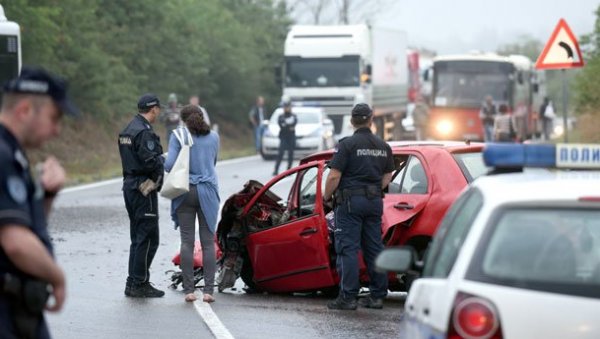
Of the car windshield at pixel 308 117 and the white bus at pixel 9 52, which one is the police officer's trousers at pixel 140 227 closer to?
the white bus at pixel 9 52

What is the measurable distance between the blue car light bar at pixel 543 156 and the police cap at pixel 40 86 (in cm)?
198

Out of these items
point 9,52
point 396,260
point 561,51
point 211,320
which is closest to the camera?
point 396,260

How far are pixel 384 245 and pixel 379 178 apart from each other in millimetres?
555

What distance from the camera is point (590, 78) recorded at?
30.9 meters

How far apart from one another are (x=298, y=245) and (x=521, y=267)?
6286 mm

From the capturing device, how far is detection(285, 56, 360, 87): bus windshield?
43219mm

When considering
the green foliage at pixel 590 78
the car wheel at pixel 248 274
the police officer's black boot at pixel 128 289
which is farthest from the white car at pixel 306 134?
the police officer's black boot at pixel 128 289

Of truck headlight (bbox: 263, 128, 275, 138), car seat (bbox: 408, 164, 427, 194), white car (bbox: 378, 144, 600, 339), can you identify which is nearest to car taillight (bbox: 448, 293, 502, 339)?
white car (bbox: 378, 144, 600, 339)

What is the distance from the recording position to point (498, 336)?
5.47 meters

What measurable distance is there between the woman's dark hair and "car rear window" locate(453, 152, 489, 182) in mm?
2043

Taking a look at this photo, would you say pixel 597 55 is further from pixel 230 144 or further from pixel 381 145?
pixel 230 144

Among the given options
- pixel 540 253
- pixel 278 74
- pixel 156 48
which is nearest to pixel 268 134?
pixel 278 74

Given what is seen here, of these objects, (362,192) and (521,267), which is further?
(362,192)

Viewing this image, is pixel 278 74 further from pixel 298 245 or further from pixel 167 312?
pixel 167 312
